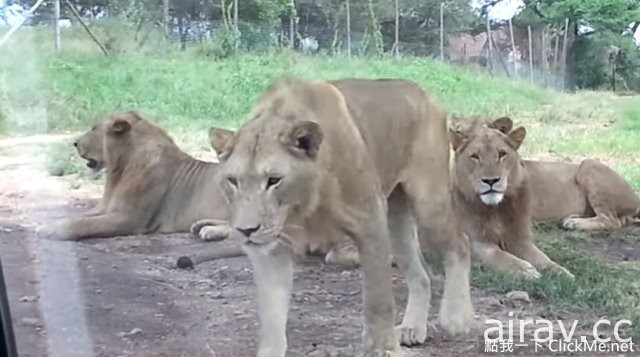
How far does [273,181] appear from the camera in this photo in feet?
5.56

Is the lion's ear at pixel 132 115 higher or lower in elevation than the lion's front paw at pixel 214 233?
higher

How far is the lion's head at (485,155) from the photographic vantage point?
7.13 ft

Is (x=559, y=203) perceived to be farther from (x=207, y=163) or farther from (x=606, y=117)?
(x=207, y=163)

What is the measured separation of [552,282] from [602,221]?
0.31 meters

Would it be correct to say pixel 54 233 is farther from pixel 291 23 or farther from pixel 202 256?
pixel 291 23

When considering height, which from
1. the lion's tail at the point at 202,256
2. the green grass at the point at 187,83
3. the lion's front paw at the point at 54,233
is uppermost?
the green grass at the point at 187,83

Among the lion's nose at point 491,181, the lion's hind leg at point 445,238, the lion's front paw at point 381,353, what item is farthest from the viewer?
the lion's nose at point 491,181

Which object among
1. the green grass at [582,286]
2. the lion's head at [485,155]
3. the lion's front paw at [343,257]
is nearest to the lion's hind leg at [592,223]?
the green grass at [582,286]

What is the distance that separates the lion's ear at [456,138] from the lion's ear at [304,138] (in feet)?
1.57

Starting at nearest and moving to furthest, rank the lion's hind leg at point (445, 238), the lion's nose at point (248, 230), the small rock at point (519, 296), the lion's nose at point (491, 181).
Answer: the lion's nose at point (248, 230) → the lion's hind leg at point (445, 238) → the small rock at point (519, 296) → the lion's nose at point (491, 181)

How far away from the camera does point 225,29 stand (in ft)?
7.23

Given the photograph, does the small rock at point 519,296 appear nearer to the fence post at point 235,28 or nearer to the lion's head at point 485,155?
the lion's head at point 485,155

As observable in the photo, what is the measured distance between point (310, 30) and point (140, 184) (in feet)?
1.73

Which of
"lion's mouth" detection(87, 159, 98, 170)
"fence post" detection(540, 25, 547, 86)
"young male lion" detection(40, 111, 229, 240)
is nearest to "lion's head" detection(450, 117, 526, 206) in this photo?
"fence post" detection(540, 25, 547, 86)
